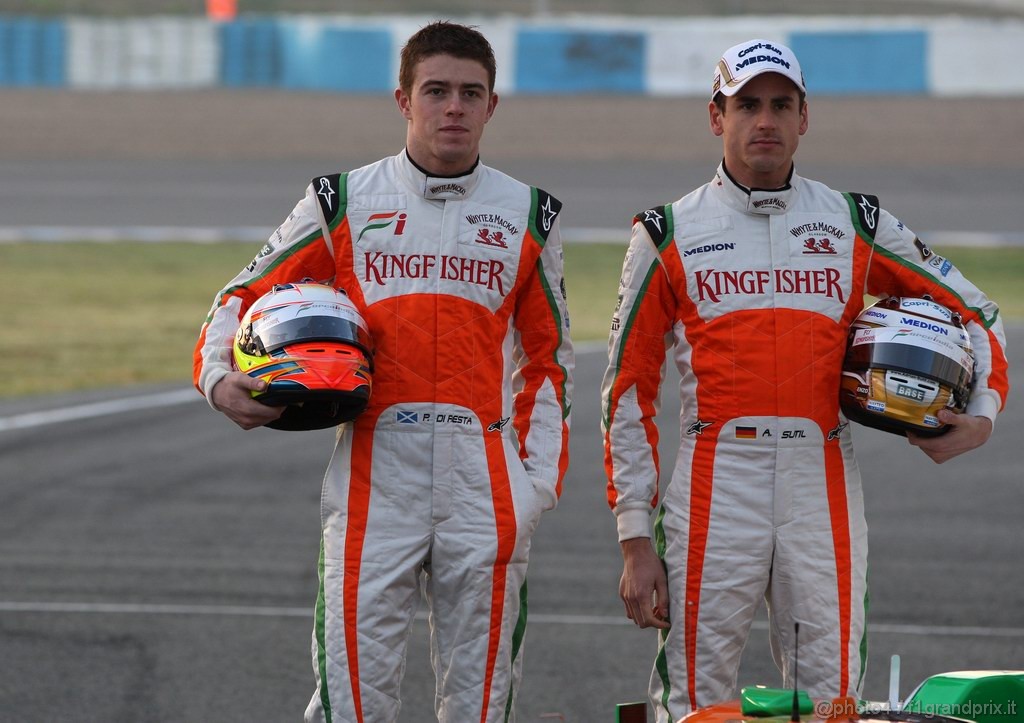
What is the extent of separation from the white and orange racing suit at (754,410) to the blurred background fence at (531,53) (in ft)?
85.4

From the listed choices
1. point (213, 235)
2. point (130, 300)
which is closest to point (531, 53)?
point (213, 235)

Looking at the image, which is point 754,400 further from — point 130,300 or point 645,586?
point 130,300

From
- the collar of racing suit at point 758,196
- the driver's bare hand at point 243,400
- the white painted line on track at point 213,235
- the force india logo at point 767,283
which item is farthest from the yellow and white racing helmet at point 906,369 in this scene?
the white painted line on track at point 213,235

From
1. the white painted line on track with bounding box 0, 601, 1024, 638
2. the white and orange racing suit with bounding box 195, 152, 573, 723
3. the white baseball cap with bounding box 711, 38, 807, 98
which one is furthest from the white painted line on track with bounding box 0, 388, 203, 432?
the white baseball cap with bounding box 711, 38, 807, 98

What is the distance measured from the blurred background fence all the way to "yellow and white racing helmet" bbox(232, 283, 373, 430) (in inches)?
1044

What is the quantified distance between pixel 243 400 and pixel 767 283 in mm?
1395

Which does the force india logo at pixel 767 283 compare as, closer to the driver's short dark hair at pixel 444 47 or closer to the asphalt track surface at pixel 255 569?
the driver's short dark hair at pixel 444 47

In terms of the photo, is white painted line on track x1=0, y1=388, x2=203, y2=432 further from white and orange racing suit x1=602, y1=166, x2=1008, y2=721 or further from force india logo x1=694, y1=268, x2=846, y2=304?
force india logo x1=694, y1=268, x2=846, y2=304

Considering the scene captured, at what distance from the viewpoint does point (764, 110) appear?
402 cm

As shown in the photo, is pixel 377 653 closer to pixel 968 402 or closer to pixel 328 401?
pixel 328 401

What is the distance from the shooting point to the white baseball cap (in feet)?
13.1

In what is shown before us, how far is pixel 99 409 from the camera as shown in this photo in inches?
437

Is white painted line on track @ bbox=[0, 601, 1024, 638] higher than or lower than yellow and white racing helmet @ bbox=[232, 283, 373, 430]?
lower

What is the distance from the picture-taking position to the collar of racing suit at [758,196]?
408 cm
